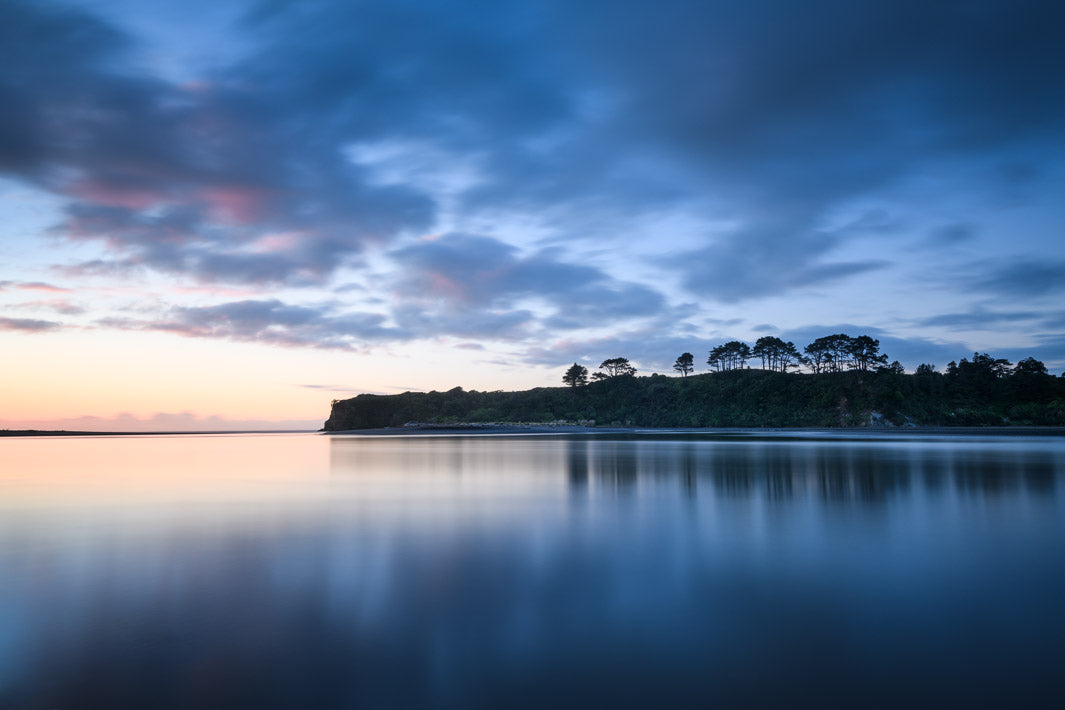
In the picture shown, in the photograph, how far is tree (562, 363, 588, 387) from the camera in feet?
411

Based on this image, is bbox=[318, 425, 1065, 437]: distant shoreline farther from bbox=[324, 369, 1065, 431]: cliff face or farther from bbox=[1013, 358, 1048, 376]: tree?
bbox=[1013, 358, 1048, 376]: tree

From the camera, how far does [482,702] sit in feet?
15.1

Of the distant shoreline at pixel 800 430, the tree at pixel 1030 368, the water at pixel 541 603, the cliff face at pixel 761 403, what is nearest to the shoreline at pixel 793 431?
the distant shoreline at pixel 800 430

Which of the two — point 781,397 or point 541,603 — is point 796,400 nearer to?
point 781,397

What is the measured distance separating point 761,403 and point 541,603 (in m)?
95.4

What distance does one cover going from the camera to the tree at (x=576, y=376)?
125 m

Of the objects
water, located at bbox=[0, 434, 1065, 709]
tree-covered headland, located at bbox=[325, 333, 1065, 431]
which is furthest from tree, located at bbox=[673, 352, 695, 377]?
water, located at bbox=[0, 434, 1065, 709]

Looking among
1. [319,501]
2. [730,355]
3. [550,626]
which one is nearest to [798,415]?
[730,355]

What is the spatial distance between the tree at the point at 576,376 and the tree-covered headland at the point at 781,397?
0.72 ft

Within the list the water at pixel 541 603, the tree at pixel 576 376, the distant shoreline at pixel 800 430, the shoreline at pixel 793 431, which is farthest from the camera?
the tree at pixel 576 376

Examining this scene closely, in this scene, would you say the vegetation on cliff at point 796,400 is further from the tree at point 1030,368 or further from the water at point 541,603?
the water at point 541,603

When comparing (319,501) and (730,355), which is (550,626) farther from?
(730,355)

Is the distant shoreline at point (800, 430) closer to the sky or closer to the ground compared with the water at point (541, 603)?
closer to the ground

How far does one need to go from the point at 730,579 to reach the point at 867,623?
2.02 meters
